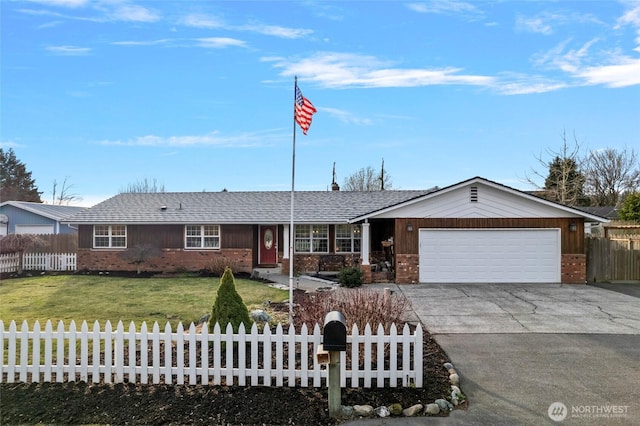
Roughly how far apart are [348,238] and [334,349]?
14.9 metres

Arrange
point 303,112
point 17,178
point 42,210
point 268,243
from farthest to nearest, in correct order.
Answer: point 17,178 < point 42,210 < point 268,243 < point 303,112

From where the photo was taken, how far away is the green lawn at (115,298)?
912 centimetres

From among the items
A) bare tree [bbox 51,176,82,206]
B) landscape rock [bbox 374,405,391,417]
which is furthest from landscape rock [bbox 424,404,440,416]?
bare tree [bbox 51,176,82,206]

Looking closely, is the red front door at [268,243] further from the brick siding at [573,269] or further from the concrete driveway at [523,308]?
the brick siding at [573,269]

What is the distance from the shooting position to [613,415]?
4.24 m

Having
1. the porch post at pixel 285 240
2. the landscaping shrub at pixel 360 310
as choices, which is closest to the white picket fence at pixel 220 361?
the landscaping shrub at pixel 360 310

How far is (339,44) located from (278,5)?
2742 millimetres

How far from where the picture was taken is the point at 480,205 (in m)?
14.6

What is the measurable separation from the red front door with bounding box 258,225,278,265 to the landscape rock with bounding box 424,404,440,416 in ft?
51.5

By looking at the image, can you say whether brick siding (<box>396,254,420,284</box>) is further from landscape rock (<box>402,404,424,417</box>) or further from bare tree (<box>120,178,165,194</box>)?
bare tree (<box>120,178,165,194</box>)

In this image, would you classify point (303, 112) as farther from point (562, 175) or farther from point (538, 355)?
point (562, 175)

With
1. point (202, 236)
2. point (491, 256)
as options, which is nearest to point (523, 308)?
point (491, 256)

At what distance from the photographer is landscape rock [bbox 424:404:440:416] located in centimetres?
430

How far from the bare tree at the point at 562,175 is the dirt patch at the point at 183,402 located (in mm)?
29842
